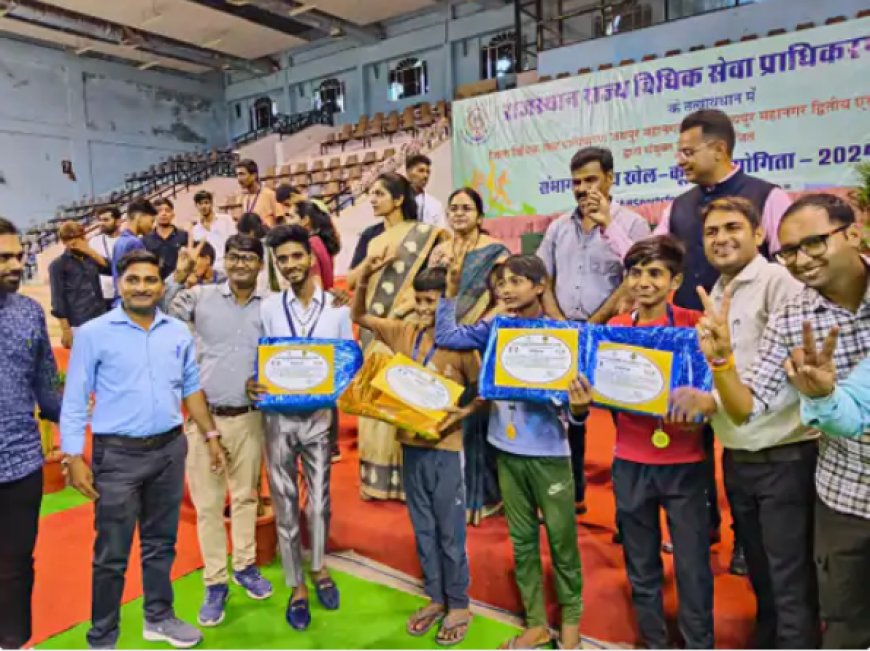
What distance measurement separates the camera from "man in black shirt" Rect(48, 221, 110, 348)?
14.7 ft

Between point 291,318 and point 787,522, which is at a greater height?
point 291,318

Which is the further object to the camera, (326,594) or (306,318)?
(326,594)

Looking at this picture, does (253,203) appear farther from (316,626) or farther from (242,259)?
(316,626)

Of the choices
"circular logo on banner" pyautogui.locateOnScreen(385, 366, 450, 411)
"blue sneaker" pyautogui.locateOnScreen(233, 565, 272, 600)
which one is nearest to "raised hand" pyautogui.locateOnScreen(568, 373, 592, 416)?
"circular logo on banner" pyautogui.locateOnScreen(385, 366, 450, 411)

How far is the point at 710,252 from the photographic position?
1765 mm

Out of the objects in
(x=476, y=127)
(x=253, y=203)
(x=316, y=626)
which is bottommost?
(x=316, y=626)

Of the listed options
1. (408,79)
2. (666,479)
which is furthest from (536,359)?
(408,79)

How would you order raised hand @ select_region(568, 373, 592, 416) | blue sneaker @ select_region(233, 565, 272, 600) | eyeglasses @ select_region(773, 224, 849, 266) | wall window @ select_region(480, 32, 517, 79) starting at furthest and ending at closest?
wall window @ select_region(480, 32, 517, 79)
blue sneaker @ select_region(233, 565, 272, 600)
raised hand @ select_region(568, 373, 592, 416)
eyeglasses @ select_region(773, 224, 849, 266)

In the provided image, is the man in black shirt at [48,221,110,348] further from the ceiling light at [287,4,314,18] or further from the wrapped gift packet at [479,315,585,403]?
the ceiling light at [287,4,314,18]

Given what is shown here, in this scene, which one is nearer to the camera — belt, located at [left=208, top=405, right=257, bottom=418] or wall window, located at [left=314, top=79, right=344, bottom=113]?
belt, located at [left=208, top=405, right=257, bottom=418]

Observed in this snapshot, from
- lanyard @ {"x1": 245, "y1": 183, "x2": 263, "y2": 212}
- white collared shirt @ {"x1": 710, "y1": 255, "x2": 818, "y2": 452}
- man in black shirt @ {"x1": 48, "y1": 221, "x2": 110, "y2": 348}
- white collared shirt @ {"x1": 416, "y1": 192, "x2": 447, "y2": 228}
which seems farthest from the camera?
lanyard @ {"x1": 245, "y1": 183, "x2": 263, "y2": 212}

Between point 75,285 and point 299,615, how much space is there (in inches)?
130

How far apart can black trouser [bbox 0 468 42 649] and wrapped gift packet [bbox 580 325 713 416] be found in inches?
70.6

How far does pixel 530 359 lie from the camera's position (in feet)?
6.23
